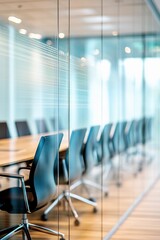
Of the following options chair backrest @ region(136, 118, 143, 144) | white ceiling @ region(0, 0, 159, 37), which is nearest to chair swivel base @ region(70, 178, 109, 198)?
white ceiling @ region(0, 0, 159, 37)

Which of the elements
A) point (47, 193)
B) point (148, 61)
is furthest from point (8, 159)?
point (148, 61)

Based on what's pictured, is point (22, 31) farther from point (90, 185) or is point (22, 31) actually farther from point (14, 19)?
point (90, 185)

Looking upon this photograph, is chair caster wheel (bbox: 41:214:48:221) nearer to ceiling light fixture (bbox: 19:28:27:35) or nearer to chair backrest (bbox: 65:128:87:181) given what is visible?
chair backrest (bbox: 65:128:87:181)

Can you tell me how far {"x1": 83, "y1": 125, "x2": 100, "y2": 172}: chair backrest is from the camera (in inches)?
181

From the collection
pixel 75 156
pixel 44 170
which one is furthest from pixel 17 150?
pixel 75 156

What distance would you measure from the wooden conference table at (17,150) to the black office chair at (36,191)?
8 centimetres

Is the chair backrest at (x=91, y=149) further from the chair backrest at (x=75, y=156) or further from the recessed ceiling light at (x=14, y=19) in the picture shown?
the recessed ceiling light at (x=14, y=19)

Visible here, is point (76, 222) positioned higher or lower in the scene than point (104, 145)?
lower

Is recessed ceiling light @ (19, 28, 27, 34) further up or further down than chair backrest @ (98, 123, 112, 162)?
further up

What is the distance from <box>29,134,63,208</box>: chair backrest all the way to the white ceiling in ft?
2.61

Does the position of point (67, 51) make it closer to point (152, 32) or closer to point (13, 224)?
point (13, 224)

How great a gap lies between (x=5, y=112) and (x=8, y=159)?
31 centimetres

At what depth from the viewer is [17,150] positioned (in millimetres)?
3395

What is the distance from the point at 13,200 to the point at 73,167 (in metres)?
1.09
